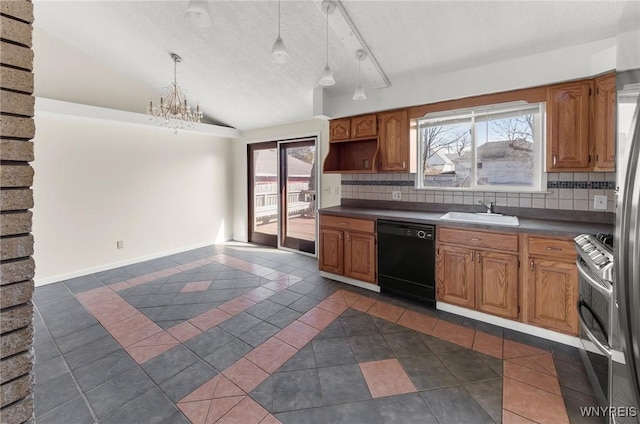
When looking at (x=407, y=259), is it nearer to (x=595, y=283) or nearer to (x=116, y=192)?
(x=595, y=283)

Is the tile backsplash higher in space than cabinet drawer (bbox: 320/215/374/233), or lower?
A: higher

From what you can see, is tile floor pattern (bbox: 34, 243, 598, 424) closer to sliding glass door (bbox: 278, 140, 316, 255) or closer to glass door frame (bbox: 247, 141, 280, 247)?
sliding glass door (bbox: 278, 140, 316, 255)

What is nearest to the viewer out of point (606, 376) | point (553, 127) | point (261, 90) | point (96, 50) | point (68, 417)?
point (606, 376)

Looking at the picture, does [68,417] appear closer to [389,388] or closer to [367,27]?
[389,388]

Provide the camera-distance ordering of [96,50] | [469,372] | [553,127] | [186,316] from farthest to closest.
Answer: [96,50], [186,316], [553,127], [469,372]

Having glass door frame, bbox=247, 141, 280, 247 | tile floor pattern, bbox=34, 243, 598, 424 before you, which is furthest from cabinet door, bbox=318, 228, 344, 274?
glass door frame, bbox=247, 141, 280, 247

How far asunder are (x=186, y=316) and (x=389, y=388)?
79.9 inches

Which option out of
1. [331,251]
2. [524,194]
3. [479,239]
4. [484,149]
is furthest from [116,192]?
[524,194]

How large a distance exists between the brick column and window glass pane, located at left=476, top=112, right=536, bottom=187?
3591 millimetres

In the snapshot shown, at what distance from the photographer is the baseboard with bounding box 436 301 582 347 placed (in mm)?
2336

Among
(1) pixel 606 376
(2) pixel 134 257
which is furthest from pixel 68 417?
(2) pixel 134 257

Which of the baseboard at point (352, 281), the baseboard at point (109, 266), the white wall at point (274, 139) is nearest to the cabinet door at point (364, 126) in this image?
the white wall at point (274, 139)

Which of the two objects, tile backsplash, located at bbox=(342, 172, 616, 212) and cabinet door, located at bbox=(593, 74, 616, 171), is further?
tile backsplash, located at bbox=(342, 172, 616, 212)

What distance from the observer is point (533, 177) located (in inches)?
116
